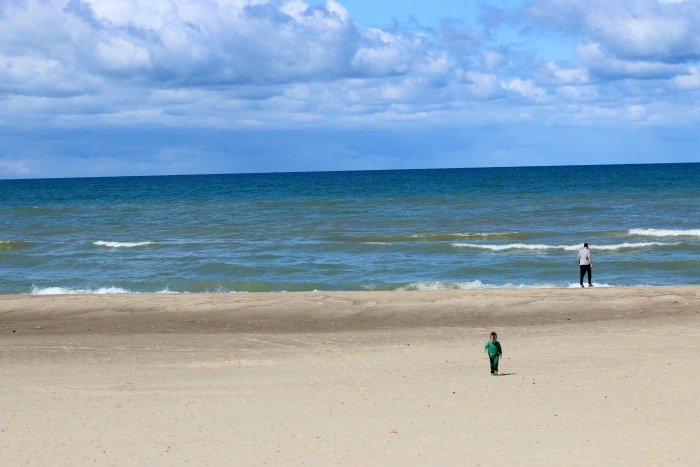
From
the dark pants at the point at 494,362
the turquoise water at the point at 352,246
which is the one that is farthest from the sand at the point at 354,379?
the turquoise water at the point at 352,246

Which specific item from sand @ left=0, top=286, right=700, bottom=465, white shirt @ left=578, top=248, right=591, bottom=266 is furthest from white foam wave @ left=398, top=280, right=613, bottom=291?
sand @ left=0, top=286, right=700, bottom=465

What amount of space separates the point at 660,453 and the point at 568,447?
3.19ft

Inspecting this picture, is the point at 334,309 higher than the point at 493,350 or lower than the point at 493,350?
lower

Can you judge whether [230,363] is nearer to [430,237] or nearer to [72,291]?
[72,291]

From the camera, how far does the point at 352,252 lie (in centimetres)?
3303

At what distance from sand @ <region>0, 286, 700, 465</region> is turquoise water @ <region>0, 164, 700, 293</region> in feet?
16.1

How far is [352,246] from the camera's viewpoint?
114 ft

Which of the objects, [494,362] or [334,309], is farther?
[334,309]

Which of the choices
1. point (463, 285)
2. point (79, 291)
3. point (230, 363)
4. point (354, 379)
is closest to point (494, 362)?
point (354, 379)

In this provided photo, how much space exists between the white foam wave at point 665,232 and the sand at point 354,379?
16.0 meters

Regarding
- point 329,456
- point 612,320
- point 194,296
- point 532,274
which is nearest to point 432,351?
point 612,320

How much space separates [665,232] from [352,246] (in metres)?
13.7

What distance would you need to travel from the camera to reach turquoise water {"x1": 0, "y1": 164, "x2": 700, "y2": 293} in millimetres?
26797

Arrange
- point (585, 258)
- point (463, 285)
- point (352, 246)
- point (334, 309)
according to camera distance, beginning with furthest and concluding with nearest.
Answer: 1. point (352, 246)
2. point (463, 285)
3. point (585, 258)
4. point (334, 309)
